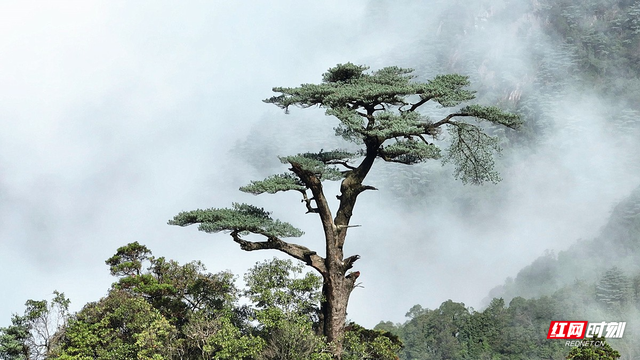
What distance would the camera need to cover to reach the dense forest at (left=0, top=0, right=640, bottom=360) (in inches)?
607

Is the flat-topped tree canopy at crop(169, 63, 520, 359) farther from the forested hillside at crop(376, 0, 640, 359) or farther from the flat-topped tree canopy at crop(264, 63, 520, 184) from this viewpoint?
the forested hillside at crop(376, 0, 640, 359)

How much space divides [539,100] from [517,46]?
11805 millimetres

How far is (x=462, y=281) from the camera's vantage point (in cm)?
8025

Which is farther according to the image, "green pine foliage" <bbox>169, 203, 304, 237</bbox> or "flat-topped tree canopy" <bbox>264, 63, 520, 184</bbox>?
"flat-topped tree canopy" <bbox>264, 63, 520, 184</bbox>

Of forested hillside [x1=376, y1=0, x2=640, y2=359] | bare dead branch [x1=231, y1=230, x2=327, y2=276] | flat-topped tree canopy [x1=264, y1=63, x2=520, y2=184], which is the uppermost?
forested hillside [x1=376, y1=0, x2=640, y2=359]

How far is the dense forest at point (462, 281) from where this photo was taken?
607 inches

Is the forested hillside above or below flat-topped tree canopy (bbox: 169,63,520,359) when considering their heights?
above

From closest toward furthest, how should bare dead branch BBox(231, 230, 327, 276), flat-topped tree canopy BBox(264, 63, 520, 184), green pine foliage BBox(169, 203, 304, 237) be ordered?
green pine foliage BBox(169, 203, 304, 237)
flat-topped tree canopy BBox(264, 63, 520, 184)
bare dead branch BBox(231, 230, 327, 276)

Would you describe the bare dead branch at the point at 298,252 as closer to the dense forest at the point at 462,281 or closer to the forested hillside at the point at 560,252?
the dense forest at the point at 462,281

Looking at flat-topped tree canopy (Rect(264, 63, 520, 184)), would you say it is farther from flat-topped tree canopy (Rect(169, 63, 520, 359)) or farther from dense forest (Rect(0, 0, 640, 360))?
dense forest (Rect(0, 0, 640, 360))

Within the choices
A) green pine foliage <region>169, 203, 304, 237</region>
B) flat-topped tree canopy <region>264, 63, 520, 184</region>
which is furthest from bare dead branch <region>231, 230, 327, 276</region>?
flat-topped tree canopy <region>264, 63, 520, 184</region>

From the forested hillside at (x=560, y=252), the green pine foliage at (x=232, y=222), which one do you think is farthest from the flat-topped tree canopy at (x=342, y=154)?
the forested hillside at (x=560, y=252)

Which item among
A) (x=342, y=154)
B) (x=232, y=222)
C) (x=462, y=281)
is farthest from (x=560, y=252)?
(x=232, y=222)

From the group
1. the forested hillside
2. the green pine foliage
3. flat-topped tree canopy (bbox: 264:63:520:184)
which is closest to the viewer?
the green pine foliage
